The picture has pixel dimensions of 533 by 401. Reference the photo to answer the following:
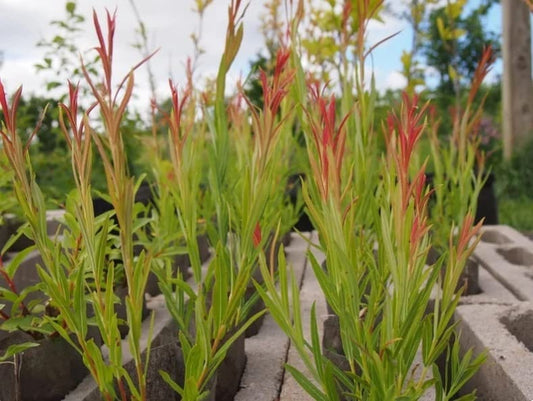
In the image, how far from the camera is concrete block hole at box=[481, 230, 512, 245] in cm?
307

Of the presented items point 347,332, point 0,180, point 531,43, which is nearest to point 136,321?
point 347,332

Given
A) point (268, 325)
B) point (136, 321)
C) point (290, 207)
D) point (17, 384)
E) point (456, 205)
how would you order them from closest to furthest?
1. point (136, 321)
2. point (17, 384)
3. point (268, 325)
4. point (456, 205)
5. point (290, 207)

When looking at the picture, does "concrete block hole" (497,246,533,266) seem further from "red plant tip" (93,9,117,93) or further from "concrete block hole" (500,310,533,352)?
"red plant tip" (93,9,117,93)

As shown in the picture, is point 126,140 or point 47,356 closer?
point 47,356

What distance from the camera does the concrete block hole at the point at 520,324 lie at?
62.0 inches

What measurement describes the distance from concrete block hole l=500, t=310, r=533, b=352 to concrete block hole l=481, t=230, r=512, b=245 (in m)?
1.49

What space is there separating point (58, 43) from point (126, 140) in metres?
0.71

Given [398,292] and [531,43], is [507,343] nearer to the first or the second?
[398,292]

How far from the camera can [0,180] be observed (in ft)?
6.58

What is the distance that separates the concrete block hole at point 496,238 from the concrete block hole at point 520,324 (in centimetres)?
149

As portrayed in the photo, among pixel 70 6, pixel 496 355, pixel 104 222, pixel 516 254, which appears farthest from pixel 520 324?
pixel 70 6

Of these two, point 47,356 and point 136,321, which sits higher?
point 136,321

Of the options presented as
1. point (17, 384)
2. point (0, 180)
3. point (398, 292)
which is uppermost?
point (0, 180)

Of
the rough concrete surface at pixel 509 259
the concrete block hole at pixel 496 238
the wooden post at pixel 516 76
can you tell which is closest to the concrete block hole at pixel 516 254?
the rough concrete surface at pixel 509 259
